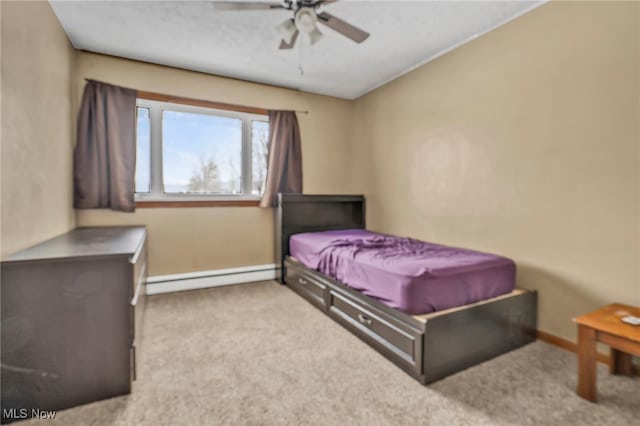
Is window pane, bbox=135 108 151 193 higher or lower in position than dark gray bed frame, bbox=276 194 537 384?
higher

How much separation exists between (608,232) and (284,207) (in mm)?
2851

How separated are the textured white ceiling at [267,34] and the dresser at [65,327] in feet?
6.26

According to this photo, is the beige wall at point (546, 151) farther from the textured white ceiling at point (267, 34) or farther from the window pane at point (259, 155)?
the window pane at point (259, 155)

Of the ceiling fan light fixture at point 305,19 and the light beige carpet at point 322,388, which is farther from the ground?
the ceiling fan light fixture at point 305,19

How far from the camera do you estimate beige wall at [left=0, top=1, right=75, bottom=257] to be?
161 cm

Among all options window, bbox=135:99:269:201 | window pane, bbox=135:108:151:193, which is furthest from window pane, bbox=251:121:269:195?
window pane, bbox=135:108:151:193

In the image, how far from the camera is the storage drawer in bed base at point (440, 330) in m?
1.75

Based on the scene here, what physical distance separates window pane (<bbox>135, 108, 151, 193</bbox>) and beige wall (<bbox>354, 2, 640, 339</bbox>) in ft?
9.65

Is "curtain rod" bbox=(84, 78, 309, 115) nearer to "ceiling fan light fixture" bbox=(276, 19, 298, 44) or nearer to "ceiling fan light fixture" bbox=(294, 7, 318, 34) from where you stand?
"ceiling fan light fixture" bbox=(276, 19, 298, 44)

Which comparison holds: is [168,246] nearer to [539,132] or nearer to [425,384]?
[425,384]

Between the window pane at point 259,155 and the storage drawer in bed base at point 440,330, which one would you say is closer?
the storage drawer in bed base at point 440,330

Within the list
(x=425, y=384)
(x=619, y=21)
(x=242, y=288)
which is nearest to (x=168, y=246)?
(x=242, y=288)

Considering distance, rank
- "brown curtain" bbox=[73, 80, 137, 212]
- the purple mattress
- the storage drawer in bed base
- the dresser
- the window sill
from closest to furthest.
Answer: the dresser
the storage drawer in bed base
the purple mattress
"brown curtain" bbox=[73, 80, 137, 212]
the window sill

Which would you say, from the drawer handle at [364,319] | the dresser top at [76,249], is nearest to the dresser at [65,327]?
the dresser top at [76,249]
